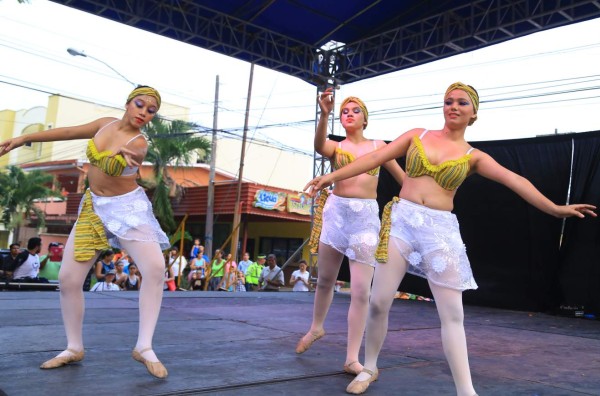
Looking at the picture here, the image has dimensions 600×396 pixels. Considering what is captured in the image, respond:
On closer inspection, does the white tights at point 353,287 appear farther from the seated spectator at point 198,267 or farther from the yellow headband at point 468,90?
the seated spectator at point 198,267

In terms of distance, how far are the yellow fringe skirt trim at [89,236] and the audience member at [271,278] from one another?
8.90 meters

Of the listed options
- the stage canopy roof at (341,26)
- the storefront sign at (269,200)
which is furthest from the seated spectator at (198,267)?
the storefront sign at (269,200)

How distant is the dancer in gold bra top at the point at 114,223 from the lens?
3209 millimetres

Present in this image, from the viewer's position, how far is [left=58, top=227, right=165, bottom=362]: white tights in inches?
126

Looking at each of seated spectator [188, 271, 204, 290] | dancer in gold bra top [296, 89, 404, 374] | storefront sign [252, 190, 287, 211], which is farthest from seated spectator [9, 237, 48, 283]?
storefront sign [252, 190, 287, 211]

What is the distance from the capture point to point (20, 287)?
8695mm

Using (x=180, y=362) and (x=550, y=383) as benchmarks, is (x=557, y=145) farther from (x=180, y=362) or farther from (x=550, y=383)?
(x=180, y=362)

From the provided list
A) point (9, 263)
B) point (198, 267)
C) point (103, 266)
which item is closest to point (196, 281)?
point (198, 267)

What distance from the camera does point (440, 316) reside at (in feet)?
9.16

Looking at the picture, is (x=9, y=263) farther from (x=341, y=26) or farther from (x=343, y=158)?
(x=343, y=158)

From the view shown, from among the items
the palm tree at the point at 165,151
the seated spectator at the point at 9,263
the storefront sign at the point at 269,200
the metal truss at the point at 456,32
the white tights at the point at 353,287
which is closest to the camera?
the white tights at the point at 353,287

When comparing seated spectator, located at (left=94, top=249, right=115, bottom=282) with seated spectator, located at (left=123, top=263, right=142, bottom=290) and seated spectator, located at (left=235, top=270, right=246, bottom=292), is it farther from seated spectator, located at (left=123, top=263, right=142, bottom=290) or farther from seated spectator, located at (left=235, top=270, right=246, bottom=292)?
seated spectator, located at (left=235, top=270, right=246, bottom=292)

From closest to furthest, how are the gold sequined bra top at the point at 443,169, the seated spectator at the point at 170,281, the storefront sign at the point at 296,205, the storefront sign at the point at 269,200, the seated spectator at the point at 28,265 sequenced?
1. the gold sequined bra top at the point at 443,169
2. the seated spectator at the point at 28,265
3. the seated spectator at the point at 170,281
4. the storefront sign at the point at 269,200
5. the storefront sign at the point at 296,205

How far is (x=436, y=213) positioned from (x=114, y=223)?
184 cm
